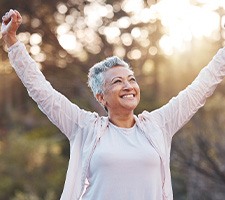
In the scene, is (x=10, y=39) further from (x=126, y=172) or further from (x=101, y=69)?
(x=126, y=172)

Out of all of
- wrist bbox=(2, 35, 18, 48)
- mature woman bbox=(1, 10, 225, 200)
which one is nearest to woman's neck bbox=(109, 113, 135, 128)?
mature woman bbox=(1, 10, 225, 200)

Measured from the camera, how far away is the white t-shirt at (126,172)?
237cm

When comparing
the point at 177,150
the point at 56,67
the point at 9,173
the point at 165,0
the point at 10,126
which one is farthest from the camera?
the point at 10,126

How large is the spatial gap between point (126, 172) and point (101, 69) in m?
0.47

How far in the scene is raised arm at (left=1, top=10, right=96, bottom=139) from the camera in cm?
249

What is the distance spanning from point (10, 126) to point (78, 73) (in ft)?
23.5

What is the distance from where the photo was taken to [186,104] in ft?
8.41

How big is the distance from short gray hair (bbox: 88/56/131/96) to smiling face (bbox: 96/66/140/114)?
2 centimetres

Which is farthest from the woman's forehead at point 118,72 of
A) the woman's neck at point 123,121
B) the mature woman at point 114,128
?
the woman's neck at point 123,121

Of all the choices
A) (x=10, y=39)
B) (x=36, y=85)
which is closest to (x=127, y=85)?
(x=36, y=85)

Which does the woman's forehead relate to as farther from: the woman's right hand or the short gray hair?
the woman's right hand

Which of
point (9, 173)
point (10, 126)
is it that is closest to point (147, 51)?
point (9, 173)

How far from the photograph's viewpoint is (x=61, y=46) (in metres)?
9.88

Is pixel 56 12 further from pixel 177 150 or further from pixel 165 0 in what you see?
pixel 177 150
